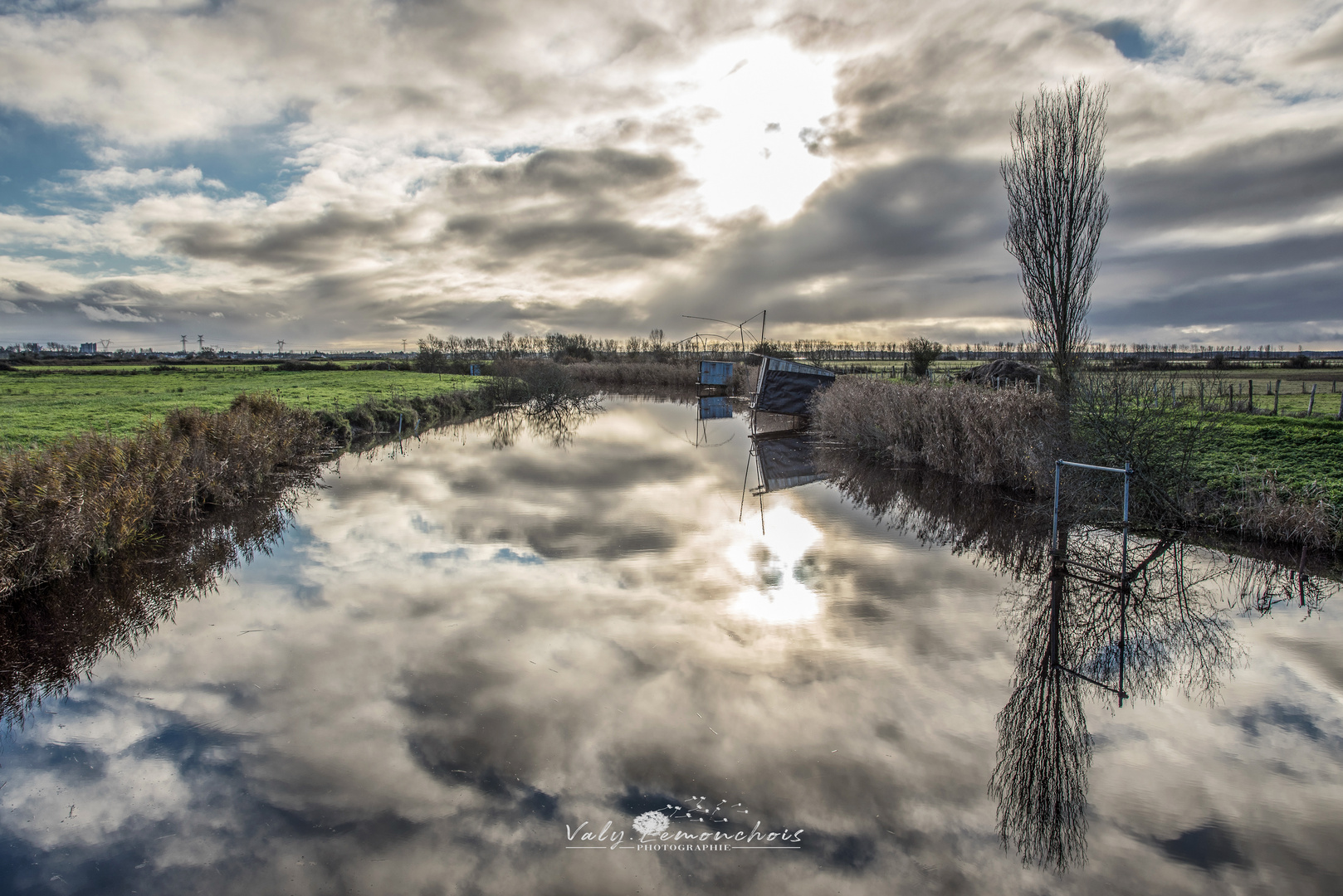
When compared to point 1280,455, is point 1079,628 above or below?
below

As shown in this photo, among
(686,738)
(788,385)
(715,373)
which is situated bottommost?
(686,738)

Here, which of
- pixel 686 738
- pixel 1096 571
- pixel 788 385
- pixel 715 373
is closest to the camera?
pixel 686 738

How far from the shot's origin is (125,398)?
2664 centimetres

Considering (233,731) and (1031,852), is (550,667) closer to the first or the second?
(233,731)

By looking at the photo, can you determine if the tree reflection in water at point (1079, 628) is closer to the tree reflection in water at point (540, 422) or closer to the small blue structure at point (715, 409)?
the tree reflection in water at point (540, 422)

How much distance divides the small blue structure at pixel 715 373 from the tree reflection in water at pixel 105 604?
3883 cm

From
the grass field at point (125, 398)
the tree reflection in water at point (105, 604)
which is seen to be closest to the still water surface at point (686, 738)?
the tree reflection in water at point (105, 604)

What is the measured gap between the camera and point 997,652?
18.2 ft

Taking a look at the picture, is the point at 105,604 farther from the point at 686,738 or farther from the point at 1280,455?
the point at 1280,455

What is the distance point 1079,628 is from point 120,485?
12096 mm

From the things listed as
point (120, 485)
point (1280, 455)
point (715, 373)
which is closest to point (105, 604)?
point (120, 485)

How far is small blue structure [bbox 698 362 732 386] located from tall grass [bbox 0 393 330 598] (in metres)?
35.5

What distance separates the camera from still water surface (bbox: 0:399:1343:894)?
3.23 meters

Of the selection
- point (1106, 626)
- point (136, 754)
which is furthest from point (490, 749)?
point (1106, 626)
